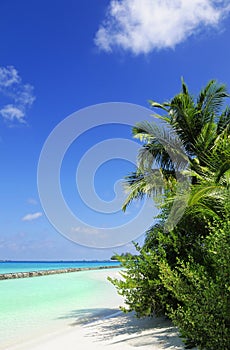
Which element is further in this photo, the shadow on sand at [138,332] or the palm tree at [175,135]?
the palm tree at [175,135]

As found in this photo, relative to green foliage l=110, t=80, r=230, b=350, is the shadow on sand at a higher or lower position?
lower

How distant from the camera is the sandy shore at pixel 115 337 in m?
5.34

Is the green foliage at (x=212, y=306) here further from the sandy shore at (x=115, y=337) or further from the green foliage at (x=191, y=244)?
the sandy shore at (x=115, y=337)

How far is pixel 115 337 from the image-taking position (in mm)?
6086

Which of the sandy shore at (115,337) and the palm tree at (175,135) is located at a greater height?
the palm tree at (175,135)

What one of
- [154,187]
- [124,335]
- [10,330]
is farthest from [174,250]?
[154,187]

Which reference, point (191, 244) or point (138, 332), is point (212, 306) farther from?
point (138, 332)

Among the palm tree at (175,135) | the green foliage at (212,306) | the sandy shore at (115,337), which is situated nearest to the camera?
the green foliage at (212,306)

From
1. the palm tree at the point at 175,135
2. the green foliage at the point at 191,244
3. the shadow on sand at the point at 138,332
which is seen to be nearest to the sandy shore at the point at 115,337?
the shadow on sand at the point at 138,332

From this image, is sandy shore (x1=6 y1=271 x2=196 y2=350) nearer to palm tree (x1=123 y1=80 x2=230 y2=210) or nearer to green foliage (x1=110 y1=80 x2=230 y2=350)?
green foliage (x1=110 y1=80 x2=230 y2=350)

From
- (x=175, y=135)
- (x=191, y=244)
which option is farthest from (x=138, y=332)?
(x=175, y=135)

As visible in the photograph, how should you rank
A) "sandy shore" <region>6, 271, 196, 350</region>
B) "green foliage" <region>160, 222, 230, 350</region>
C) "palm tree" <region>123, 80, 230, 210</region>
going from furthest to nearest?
"palm tree" <region>123, 80, 230, 210</region> < "sandy shore" <region>6, 271, 196, 350</region> < "green foliage" <region>160, 222, 230, 350</region>

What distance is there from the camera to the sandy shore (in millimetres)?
5336

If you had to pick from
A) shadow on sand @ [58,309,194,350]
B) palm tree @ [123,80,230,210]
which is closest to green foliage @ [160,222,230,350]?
shadow on sand @ [58,309,194,350]
